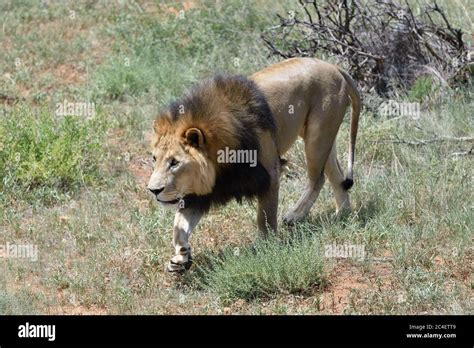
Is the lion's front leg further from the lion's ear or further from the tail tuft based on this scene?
the tail tuft

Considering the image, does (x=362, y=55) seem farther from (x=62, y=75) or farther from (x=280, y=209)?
(x=62, y=75)

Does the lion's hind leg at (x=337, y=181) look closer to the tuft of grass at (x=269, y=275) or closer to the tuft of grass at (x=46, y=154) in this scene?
the tuft of grass at (x=269, y=275)

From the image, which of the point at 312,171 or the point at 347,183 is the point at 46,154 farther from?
the point at 347,183

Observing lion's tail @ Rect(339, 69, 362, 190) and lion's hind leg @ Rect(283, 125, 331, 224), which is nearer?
lion's hind leg @ Rect(283, 125, 331, 224)

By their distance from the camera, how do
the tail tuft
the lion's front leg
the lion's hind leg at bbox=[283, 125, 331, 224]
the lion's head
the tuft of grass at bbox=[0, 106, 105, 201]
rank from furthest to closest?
the tuft of grass at bbox=[0, 106, 105, 201] → the tail tuft → the lion's hind leg at bbox=[283, 125, 331, 224] → the lion's front leg → the lion's head

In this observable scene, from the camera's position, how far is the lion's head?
6.32 meters

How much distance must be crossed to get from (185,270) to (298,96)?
5.26 ft

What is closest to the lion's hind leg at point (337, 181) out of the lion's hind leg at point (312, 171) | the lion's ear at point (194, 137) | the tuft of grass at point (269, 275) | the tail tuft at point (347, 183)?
the tail tuft at point (347, 183)

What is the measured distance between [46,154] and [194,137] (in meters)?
2.43

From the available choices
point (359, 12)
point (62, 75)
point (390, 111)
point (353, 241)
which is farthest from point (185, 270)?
point (62, 75)

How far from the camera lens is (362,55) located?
9.65m

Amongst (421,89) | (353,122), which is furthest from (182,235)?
(421,89)

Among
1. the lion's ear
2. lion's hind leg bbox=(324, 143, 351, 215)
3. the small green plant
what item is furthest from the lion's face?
the small green plant

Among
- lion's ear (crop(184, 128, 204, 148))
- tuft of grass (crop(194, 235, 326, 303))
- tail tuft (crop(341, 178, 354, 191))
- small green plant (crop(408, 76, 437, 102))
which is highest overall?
lion's ear (crop(184, 128, 204, 148))
